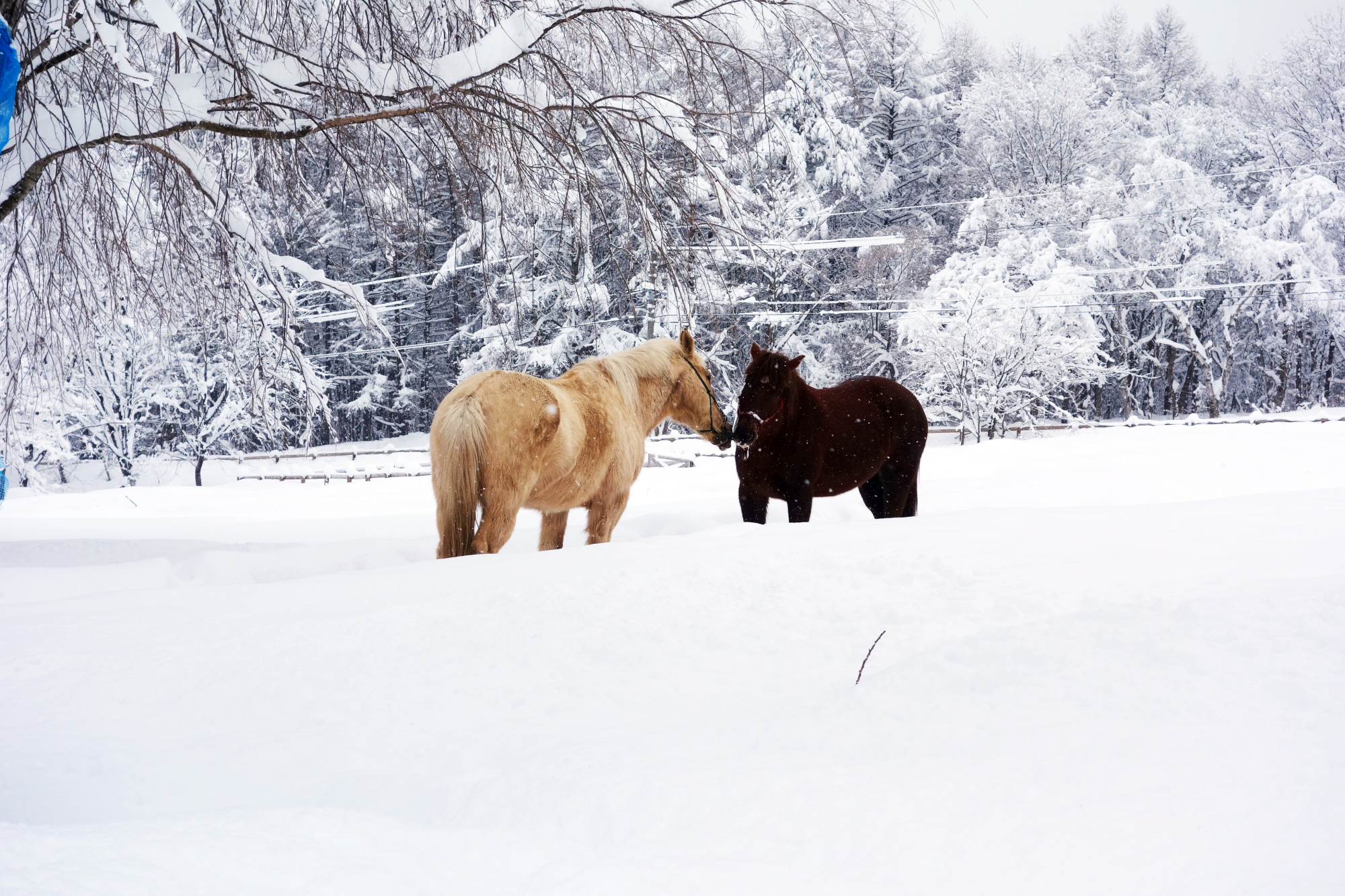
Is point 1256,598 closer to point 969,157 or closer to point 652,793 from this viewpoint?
point 652,793

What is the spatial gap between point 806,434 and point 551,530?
1.61m

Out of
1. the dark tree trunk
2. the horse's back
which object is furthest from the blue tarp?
the dark tree trunk

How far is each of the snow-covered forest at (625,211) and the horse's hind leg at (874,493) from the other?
1526 millimetres

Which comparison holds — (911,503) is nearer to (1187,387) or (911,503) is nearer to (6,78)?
(6,78)

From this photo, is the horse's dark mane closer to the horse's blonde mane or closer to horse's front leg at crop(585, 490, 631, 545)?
the horse's blonde mane

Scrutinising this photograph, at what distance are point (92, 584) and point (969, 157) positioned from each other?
28.5 metres

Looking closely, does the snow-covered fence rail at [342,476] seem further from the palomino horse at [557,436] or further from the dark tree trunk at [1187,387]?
the dark tree trunk at [1187,387]

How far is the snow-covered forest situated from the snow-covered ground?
1.68 meters

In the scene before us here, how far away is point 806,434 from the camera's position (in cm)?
490

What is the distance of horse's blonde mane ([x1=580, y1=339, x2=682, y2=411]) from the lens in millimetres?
4879

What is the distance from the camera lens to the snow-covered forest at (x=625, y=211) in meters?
3.42

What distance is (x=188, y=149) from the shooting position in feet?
11.8

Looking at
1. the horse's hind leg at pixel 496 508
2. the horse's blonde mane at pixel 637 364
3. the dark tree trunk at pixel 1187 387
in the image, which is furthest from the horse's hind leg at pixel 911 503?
the dark tree trunk at pixel 1187 387

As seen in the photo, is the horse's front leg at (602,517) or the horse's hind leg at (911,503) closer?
the horse's front leg at (602,517)
